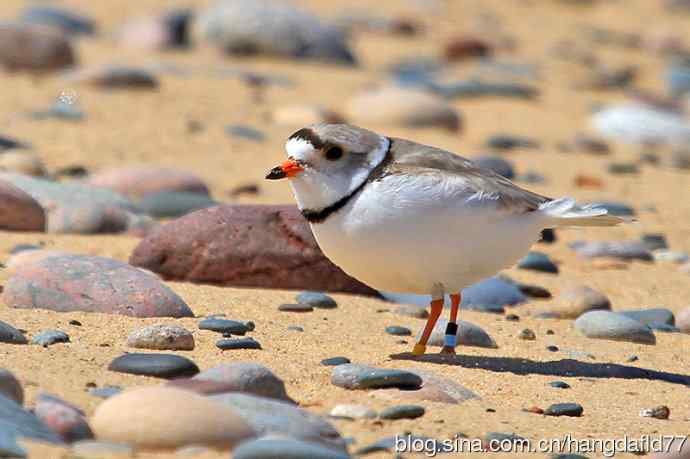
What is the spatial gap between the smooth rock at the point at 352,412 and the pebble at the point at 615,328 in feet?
6.75

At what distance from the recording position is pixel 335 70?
13.9 meters

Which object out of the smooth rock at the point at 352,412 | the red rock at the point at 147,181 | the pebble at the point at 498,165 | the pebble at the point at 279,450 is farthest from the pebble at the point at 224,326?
the pebble at the point at 498,165

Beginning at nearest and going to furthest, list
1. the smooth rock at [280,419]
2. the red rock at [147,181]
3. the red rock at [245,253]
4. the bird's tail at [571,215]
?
the smooth rock at [280,419], the bird's tail at [571,215], the red rock at [245,253], the red rock at [147,181]

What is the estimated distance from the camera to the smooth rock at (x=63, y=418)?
12.5 feet

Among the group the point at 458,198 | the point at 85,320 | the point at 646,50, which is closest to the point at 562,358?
the point at 458,198

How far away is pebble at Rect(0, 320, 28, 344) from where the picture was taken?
15.7 ft

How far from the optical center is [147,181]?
8242mm

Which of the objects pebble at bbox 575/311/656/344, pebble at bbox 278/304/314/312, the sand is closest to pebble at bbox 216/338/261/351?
the sand

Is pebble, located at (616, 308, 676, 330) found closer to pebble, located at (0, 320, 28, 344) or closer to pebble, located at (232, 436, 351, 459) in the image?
pebble, located at (0, 320, 28, 344)

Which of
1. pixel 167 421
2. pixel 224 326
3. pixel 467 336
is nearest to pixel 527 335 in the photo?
pixel 467 336

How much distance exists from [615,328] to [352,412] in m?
2.13

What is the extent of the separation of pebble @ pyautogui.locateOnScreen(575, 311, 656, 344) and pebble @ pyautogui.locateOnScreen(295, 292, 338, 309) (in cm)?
113

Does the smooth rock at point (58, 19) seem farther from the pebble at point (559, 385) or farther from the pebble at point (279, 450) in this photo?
the pebble at point (279, 450)

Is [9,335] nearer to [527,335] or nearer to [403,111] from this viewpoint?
[527,335]
